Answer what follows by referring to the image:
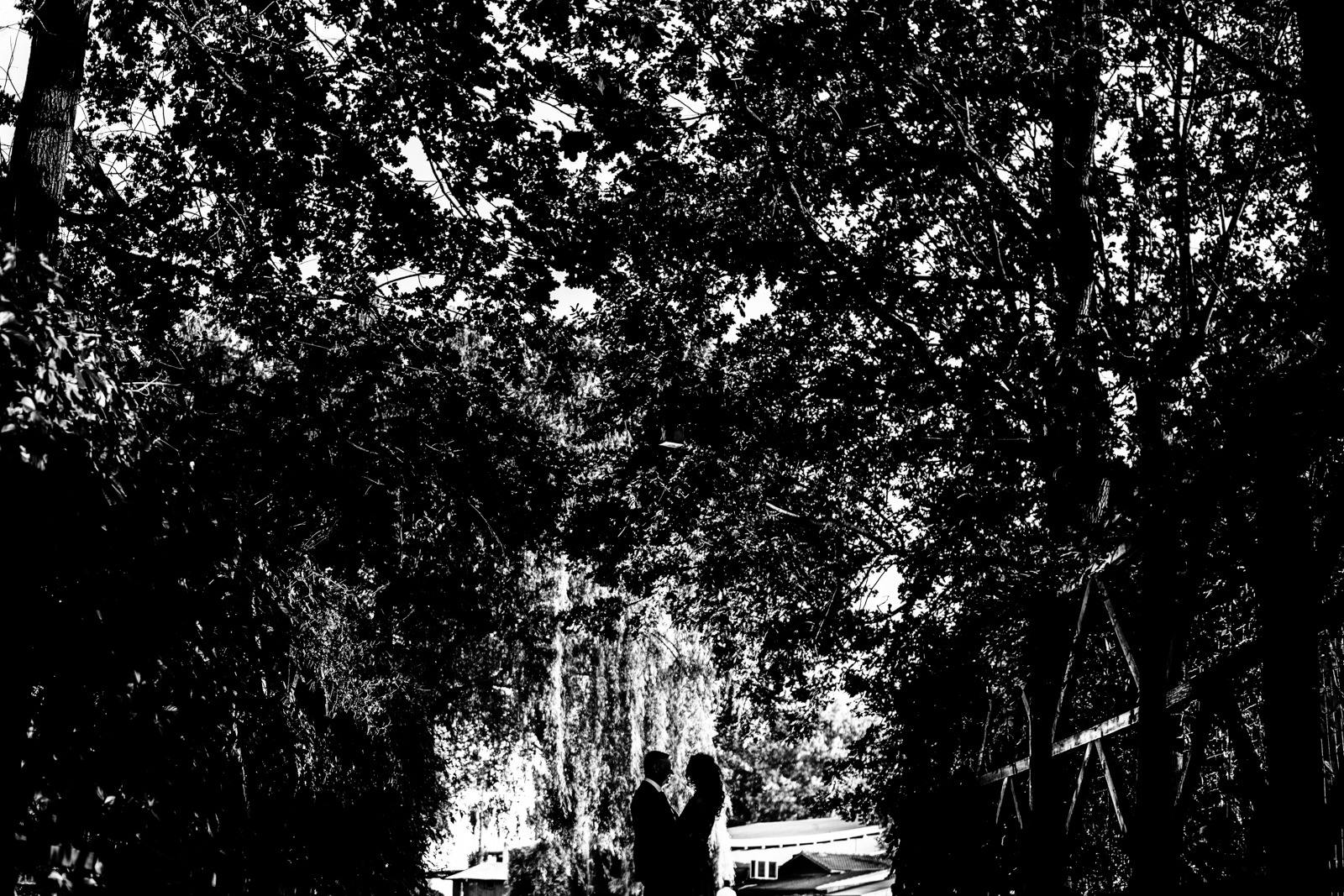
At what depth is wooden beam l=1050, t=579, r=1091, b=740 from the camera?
7.57m

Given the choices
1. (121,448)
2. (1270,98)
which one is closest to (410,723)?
(121,448)

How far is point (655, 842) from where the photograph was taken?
22.1 ft

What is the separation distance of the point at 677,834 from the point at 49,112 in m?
5.87

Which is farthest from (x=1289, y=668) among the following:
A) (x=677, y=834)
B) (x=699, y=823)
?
(x=677, y=834)

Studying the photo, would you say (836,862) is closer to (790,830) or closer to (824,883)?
(824,883)

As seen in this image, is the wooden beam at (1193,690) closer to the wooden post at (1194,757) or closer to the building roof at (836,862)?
the wooden post at (1194,757)

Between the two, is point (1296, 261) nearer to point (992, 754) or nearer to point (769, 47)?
point (769, 47)

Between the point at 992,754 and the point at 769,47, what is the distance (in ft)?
22.3

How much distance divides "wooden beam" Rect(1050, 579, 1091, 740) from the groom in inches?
119

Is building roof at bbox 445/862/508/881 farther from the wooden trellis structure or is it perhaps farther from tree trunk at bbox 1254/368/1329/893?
tree trunk at bbox 1254/368/1329/893

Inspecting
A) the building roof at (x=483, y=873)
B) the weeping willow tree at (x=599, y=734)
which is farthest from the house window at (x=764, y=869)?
the weeping willow tree at (x=599, y=734)

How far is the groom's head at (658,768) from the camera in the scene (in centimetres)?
673

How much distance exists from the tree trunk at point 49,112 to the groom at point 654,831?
4.64 meters

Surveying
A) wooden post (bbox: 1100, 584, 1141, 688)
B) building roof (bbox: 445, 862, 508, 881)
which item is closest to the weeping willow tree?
wooden post (bbox: 1100, 584, 1141, 688)
